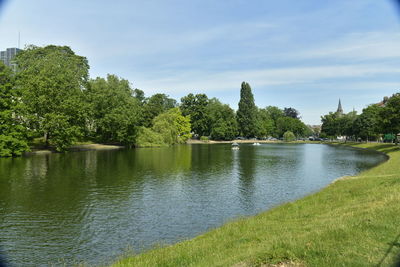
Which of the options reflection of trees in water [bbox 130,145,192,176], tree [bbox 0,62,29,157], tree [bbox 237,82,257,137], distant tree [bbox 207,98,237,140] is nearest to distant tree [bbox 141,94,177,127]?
distant tree [bbox 207,98,237,140]

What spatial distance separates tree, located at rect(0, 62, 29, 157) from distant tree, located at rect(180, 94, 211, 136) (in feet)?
308

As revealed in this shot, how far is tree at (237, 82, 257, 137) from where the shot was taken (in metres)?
153

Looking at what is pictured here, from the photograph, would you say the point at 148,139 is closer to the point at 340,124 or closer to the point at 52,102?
the point at 52,102

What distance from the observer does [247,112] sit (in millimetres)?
155375

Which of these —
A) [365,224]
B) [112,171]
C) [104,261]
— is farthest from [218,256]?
[112,171]

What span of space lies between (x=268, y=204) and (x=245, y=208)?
2.33 m

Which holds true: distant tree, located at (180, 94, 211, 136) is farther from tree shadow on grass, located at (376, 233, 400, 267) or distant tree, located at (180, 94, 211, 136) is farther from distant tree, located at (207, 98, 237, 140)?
tree shadow on grass, located at (376, 233, 400, 267)

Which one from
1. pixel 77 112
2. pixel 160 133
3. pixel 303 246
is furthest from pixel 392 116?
pixel 303 246

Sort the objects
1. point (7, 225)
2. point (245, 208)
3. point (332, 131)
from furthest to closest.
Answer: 1. point (332, 131)
2. point (245, 208)
3. point (7, 225)

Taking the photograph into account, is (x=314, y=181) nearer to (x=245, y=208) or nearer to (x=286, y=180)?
(x=286, y=180)

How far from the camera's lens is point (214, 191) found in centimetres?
2972

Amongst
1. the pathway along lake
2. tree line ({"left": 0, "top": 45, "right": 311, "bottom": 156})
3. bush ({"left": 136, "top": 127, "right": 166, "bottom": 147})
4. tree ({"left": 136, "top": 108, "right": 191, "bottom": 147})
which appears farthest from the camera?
tree ({"left": 136, "top": 108, "right": 191, "bottom": 147})

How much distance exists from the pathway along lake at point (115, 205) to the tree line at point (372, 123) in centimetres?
3968

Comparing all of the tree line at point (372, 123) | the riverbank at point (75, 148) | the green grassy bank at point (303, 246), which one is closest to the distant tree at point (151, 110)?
the riverbank at point (75, 148)
